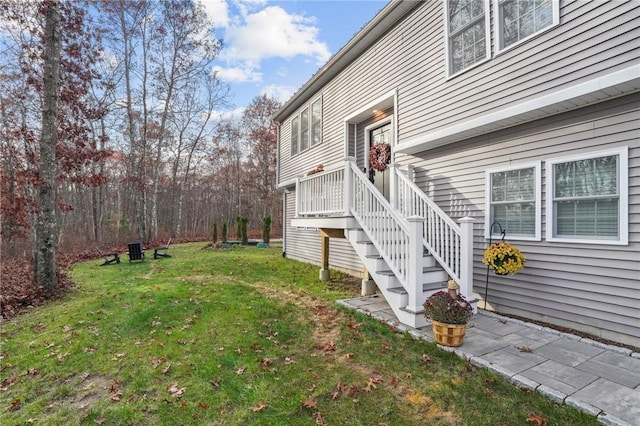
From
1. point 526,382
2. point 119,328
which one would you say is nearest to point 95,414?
point 119,328

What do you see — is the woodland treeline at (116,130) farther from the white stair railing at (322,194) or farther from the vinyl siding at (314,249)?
the vinyl siding at (314,249)

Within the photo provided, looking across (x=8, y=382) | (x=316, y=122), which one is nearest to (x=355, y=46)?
(x=316, y=122)

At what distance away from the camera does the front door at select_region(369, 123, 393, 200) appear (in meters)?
7.48

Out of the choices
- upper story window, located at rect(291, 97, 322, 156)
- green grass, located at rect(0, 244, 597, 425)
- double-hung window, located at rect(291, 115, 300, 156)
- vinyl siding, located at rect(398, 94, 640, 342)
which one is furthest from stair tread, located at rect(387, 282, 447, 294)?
double-hung window, located at rect(291, 115, 300, 156)

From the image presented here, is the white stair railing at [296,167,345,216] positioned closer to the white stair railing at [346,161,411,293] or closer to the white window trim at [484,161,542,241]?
the white stair railing at [346,161,411,293]

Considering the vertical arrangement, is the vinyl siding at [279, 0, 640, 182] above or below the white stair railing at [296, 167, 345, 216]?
above

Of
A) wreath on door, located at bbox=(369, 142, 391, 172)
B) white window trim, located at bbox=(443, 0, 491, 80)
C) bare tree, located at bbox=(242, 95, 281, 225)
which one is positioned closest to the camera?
white window trim, located at bbox=(443, 0, 491, 80)

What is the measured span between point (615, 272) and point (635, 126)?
1.67 metres

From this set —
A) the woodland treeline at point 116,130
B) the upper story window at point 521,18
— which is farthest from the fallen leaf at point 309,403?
the woodland treeline at point 116,130

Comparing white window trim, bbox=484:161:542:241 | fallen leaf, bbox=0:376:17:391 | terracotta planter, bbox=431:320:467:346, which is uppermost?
white window trim, bbox=484:161:542:241

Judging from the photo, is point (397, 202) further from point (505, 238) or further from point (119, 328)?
point (119, 328)

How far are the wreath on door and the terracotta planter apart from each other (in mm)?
4495

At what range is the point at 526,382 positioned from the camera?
2812mm

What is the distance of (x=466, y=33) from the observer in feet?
17.3
